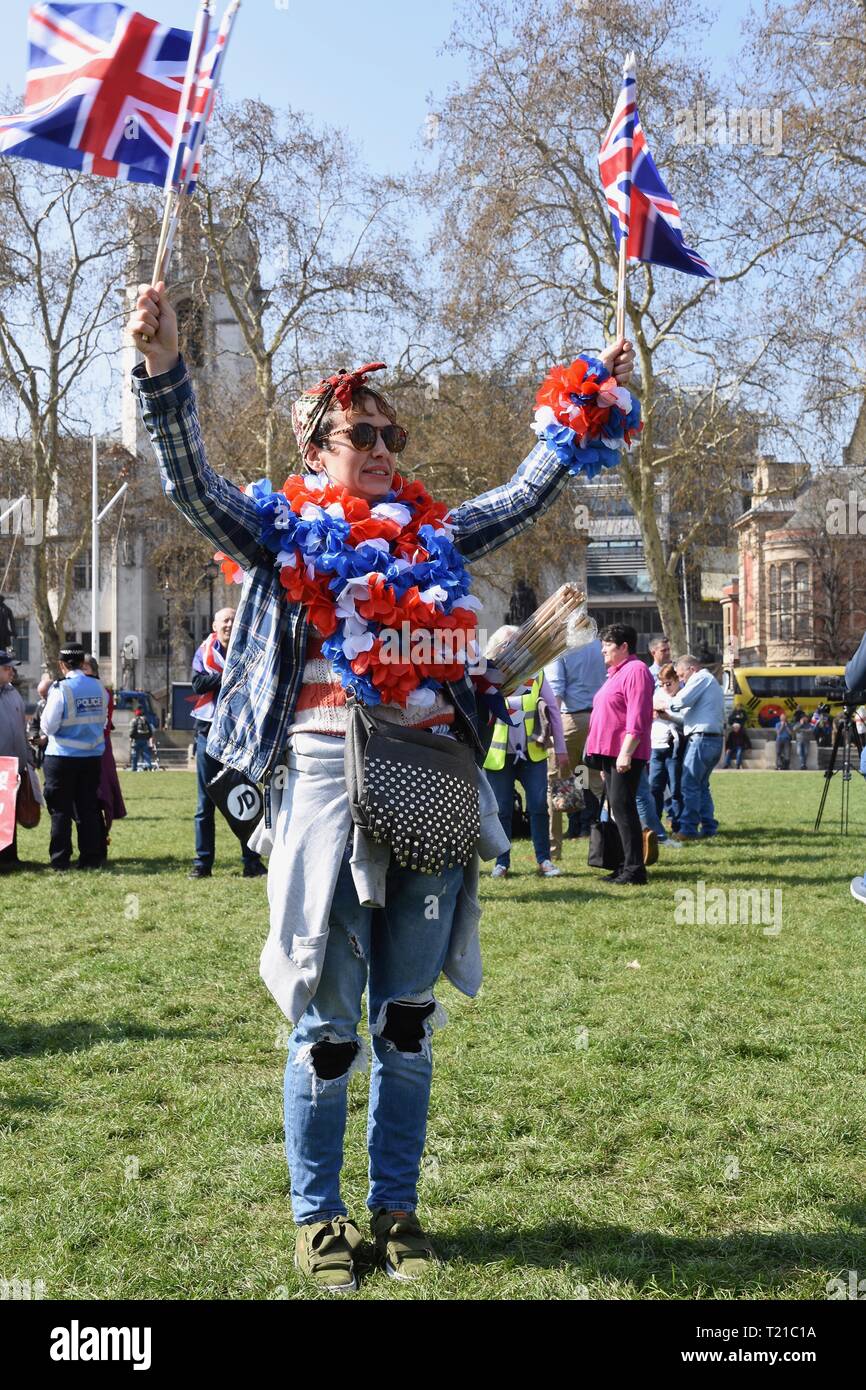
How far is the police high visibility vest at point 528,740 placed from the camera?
32.8 ft

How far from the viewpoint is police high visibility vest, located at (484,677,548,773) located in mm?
10008

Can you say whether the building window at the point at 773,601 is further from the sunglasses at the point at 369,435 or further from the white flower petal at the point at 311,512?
the white flower petal at the point at 311,512

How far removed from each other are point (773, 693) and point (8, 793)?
4467cm

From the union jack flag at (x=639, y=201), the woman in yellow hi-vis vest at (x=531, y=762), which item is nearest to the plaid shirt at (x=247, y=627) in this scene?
the union jack flag at (x=639, y=201)

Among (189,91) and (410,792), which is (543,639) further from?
(189,91)

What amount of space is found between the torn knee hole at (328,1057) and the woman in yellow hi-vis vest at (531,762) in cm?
682

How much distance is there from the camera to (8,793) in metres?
9.02

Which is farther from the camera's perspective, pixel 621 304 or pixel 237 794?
pixel 621 304

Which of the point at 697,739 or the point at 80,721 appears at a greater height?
the point at 80,721

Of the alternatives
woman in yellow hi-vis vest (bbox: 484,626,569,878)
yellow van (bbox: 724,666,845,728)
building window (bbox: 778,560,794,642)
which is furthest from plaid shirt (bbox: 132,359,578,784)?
building window (bbox: 778,560,794,642)

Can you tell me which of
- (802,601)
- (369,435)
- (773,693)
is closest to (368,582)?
(369,435)

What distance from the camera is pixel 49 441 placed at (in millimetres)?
36062
